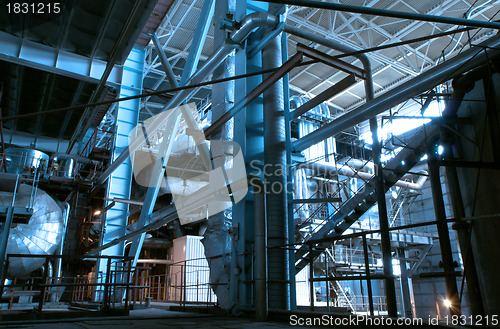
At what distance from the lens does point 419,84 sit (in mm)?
7586

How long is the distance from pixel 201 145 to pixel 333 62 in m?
4.21

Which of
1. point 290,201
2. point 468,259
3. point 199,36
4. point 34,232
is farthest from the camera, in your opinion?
point 34,232

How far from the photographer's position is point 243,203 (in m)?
7.78

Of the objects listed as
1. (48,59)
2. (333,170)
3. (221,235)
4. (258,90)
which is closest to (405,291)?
(333,170)

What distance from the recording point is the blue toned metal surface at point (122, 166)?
14922 millimetres

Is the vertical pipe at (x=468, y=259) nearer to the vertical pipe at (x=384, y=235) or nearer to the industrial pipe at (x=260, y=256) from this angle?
the vertical pipe at (x=384, y=235)

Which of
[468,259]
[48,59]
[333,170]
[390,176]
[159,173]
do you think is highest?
[48,59]

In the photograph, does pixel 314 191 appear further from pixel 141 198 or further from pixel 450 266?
pixel 450 266

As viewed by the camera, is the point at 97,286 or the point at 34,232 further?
the point at 34,232

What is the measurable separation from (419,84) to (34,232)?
16.6 m

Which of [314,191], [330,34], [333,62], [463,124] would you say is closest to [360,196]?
[463,124]

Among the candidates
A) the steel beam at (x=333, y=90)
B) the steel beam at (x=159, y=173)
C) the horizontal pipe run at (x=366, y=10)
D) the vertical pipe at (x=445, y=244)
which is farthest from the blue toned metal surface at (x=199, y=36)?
the horizontal pipe run at (x=366, y=10)

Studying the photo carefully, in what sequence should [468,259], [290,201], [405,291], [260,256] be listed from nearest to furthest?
1. [260,256]
2. [468,259]
3. [290,201]
4. [405,291]

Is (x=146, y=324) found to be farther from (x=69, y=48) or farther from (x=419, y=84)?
(x=69, y=48)
